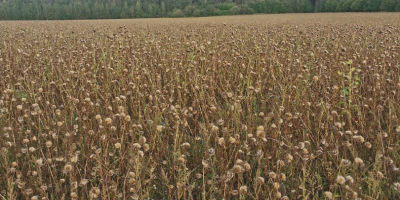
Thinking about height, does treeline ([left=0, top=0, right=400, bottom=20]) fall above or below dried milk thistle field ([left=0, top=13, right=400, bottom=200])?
above

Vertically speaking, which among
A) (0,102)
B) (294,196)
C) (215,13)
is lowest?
(294,196)

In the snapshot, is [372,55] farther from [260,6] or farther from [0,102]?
[260,6]

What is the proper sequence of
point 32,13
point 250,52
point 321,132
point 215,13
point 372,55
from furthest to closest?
point 32,13 → point 215,13 → point 250,52 → point 372,55 → point 321,132

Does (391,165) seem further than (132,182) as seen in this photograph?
Yes

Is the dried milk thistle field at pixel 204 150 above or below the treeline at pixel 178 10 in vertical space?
below

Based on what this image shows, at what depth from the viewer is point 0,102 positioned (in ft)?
10.4

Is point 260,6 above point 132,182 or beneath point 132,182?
above

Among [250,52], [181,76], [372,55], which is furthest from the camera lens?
[250,52]

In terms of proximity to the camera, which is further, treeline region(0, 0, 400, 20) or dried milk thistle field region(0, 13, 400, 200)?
treeline region(0, 0, 400, 20)

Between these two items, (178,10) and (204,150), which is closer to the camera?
(204,150)

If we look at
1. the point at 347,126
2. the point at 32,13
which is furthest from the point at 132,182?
the point at 32,13

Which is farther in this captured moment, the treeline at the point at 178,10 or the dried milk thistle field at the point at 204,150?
the treeline at the point at 178,10

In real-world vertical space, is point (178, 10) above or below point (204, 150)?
above

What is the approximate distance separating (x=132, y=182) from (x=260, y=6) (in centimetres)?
6283
